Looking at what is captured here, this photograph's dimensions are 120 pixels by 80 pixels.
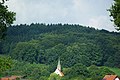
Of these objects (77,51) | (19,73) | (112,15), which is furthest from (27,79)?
(112,15)

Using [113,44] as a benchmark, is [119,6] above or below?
above

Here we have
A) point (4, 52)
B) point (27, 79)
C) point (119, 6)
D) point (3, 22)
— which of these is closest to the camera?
point (3, 22)

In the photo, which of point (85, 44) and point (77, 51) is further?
point (85, 44)

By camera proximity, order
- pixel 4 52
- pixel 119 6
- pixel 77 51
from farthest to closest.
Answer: pixel 4 52 → pixel 77 51 → pixel 119 6

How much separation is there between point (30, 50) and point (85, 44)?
25.5 metres

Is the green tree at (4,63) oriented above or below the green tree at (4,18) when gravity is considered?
below

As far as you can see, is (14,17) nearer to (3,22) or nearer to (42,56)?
(3,22)

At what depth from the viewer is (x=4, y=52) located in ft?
649

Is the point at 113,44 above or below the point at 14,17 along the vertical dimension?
below

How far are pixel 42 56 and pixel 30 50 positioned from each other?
23.0ft

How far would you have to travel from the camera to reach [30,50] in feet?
626

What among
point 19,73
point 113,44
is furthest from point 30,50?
point 19,73

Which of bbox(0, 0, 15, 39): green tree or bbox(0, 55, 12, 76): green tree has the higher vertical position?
bbox(0, 0, 15, 39): green tree

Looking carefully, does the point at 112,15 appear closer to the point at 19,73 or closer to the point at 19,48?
the point at 19,73
